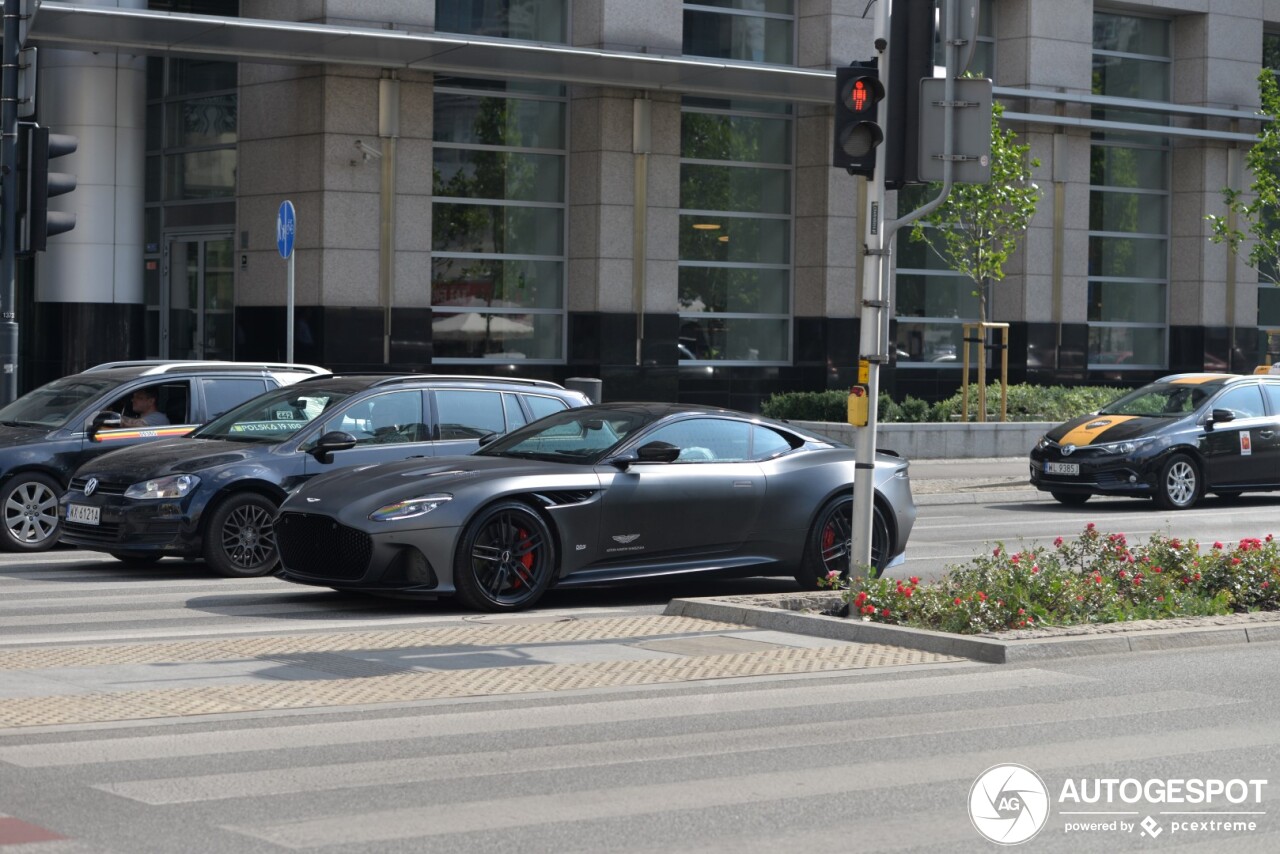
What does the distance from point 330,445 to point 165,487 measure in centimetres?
124

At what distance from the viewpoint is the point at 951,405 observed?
1162 inches

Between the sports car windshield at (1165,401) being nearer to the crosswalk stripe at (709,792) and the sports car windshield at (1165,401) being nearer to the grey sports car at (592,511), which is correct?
the grey sports car at (592,511)

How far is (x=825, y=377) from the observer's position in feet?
105

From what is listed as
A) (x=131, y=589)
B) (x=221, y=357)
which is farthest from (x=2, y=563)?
(x=221, y=357)

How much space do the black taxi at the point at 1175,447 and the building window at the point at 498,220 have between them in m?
9.88

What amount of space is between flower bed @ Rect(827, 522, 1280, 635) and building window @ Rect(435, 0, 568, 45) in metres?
17.9

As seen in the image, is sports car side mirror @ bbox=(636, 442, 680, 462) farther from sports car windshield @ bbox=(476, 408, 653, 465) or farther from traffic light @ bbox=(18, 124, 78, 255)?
traffic light @ bbox=(18, 124, 78, 255)

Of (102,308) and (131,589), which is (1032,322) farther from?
(131,589)

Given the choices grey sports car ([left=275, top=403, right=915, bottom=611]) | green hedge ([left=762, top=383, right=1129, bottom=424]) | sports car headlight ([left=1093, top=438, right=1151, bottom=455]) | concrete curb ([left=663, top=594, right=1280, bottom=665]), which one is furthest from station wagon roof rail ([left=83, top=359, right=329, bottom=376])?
green hedge ([left=762, top=383, right=1129, bottom=424])

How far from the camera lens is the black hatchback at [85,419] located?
15484mm

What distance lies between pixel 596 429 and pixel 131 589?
3485 millimetres

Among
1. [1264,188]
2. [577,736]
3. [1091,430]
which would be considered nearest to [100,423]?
[577,736]

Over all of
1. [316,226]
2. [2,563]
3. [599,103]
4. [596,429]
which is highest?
[599,103]

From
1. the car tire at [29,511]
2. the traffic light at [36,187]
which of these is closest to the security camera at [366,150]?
the traffic light at [36,187]
